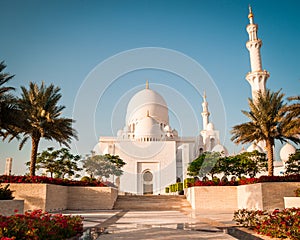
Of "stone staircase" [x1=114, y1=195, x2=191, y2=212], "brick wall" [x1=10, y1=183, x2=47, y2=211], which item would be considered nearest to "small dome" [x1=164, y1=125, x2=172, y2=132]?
"stone staircase" [x1=114, y1=195, x2=191, y2=212]

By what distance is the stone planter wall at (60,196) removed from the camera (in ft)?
42.4

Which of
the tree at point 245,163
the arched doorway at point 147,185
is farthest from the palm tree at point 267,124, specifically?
the arched doorway at point 147,185

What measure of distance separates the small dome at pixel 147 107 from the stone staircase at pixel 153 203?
28041 millimetres

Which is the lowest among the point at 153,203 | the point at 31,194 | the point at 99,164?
the point at 153,203

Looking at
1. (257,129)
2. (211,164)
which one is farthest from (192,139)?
(257,129)

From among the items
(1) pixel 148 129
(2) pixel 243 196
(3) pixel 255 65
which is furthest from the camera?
(1) pixel 148 129

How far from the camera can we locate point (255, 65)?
3008cm

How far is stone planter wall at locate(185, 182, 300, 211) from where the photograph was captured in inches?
523

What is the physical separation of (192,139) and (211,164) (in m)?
23.6

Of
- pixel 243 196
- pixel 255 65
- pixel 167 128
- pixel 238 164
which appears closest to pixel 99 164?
pixel 238 164

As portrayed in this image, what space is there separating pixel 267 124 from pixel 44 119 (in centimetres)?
1255

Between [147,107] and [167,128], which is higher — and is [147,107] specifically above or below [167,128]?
above

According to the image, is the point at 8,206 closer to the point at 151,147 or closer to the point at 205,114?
the point at 151,147

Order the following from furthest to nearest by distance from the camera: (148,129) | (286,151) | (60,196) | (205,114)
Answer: (205,114) < (148,129) < (286,151) < (60,196)
